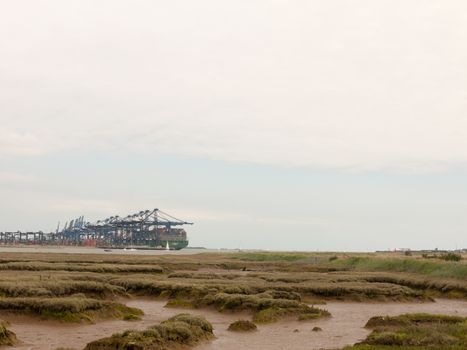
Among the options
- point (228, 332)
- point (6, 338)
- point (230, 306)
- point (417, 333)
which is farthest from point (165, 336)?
point (230, 306)

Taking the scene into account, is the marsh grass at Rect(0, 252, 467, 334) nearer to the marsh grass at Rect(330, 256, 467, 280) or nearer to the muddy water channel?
the marsh grass at Rect(330, 256, 467, 280)

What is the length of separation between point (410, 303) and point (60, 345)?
2756 cm

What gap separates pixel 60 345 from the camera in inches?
866

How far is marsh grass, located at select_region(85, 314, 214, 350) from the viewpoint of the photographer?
1952 centimetres

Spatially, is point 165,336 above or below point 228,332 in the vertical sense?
above

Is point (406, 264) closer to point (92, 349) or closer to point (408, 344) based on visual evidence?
point (408, 344)

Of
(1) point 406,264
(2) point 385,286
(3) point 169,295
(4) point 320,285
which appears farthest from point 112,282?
(1) point 406,264

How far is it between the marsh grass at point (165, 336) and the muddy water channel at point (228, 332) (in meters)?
0.58

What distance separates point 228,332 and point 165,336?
5.47 metres

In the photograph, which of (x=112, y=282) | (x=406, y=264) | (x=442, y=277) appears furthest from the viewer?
(x=406, y=264)

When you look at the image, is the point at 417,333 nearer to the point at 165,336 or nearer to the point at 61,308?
the point at 165,336

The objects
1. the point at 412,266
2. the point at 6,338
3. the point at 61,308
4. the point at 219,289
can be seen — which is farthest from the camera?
the point at 412,266

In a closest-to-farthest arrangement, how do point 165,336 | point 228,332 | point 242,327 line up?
point 165,336 → point 228,332 → point 242,327

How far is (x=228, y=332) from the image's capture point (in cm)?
2630
